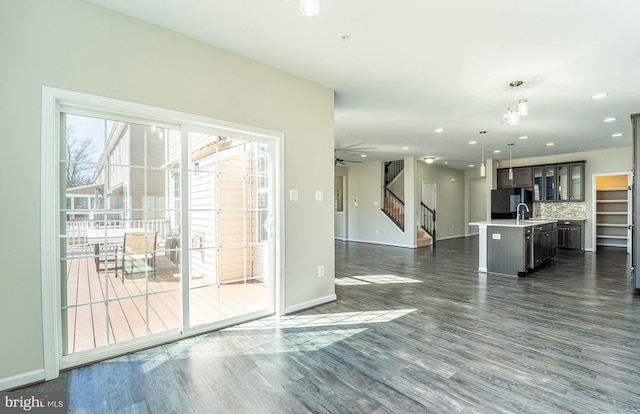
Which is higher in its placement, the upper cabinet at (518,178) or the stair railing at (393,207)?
the upper cabinet at (518,178)

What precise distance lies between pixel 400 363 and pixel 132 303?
239 centimetres

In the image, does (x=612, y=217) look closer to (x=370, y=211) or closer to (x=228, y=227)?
(x=370, y=211)

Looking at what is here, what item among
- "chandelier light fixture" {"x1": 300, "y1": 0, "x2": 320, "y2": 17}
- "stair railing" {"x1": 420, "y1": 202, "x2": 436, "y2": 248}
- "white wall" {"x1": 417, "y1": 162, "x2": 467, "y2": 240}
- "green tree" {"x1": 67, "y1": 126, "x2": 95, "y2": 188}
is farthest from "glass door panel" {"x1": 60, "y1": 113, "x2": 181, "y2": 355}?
"white wall" {"x1": 417, "y1": 162, "x2": 467, "y2": 240}

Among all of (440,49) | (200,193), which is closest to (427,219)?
(440,49)

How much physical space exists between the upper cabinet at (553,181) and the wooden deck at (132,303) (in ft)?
30.6

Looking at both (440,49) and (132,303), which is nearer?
(132,303)

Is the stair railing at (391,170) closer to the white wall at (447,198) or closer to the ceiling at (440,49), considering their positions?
the white wall at (447,198)

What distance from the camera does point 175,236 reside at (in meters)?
2.87

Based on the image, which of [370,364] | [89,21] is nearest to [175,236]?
[89,21]

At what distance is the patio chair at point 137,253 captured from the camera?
2623 millimetres

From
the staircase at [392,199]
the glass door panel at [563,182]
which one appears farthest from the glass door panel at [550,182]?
the staircase at [392,199]

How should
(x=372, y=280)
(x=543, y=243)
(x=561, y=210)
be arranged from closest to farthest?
(x=372, y=280) < (x=543, y=243) < (x=561, y=210)

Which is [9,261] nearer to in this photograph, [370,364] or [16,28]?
[16,28]

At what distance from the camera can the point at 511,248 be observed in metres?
5.29
